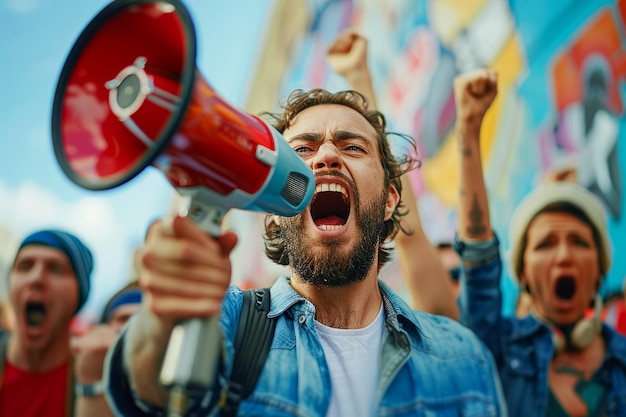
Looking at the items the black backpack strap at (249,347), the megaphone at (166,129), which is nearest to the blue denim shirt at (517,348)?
the black backpack strap at (249,347)

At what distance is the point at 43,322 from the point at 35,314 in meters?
0.05

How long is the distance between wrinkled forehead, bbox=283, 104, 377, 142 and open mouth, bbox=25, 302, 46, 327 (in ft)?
5.15

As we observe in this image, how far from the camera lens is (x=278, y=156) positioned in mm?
1262


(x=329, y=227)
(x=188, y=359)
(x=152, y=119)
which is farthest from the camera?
(x=329, y=227)

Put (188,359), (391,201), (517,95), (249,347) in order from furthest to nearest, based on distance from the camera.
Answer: (517,95) → (391,201) → (249,347) → (188,359)

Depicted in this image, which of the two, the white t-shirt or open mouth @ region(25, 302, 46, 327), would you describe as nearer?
the white t-shirt

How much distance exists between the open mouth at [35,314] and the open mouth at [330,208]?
1.52 meters

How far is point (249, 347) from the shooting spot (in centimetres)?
132

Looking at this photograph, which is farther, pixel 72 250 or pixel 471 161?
pixel 72 250

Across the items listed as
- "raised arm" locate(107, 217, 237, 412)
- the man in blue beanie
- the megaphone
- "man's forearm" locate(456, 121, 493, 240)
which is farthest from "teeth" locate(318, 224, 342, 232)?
the man in blue beanie

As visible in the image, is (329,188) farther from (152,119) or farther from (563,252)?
(563,252)

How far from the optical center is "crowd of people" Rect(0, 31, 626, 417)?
1105 mm

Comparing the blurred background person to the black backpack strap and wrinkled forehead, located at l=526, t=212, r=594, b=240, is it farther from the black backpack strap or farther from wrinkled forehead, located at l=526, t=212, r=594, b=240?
the black backpack strap

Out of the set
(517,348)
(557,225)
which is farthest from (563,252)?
(517,348)
